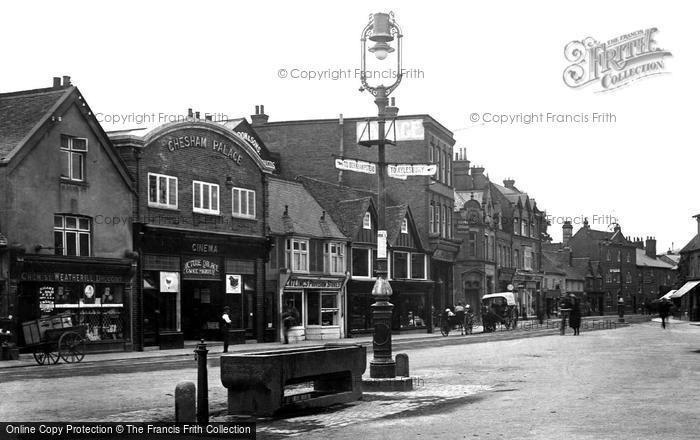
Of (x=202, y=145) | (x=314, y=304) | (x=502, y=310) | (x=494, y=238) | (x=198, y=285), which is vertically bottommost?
(x=502, y=310)

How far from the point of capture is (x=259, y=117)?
64750mm

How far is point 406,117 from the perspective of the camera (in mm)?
63062

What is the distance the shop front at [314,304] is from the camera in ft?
148

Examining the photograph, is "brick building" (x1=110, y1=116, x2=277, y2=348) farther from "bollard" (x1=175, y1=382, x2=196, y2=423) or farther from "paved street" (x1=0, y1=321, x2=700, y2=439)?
"bollard" (x1=175, y1=382, x2=196, y2=423)

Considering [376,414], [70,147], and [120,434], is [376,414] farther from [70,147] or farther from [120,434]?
[70,147]

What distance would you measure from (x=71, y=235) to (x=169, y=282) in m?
5.28

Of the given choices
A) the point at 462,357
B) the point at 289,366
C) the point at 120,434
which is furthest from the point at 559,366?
the point at 120,434

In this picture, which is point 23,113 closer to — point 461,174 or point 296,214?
point 296,214

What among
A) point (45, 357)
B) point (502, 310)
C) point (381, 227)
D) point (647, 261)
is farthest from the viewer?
point (647, 261)

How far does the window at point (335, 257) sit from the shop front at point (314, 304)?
0.58 metres

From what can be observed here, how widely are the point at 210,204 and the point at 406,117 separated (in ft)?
83.5

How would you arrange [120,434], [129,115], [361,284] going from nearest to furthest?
[120,434] → [129,115] → [361,284]

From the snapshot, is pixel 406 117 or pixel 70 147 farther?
pixel 406 117

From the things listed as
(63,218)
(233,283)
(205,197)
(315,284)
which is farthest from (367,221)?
(63,218)
